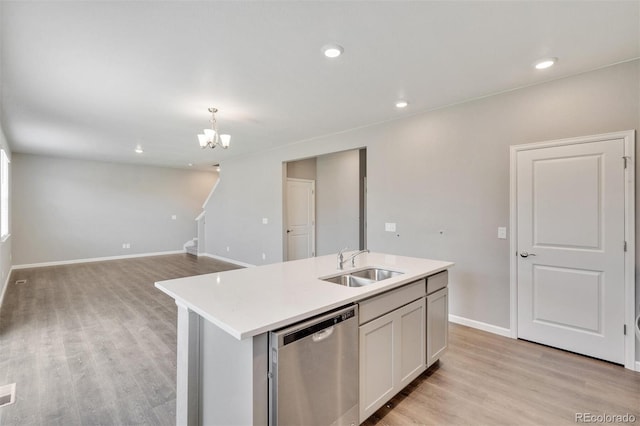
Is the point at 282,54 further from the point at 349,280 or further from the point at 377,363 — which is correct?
the point at 377,363

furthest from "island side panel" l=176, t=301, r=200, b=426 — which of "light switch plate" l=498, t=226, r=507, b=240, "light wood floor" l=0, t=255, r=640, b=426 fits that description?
"light switch plate" l=498, t=226, r=507, b=240

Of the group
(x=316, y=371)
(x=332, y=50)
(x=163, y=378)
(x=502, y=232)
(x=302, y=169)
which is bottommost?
(x=163, y=378)

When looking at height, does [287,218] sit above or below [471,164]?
below

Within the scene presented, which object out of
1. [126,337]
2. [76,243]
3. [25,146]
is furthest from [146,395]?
[76,243]

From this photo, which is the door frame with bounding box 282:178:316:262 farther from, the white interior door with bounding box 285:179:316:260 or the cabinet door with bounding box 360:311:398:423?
the cabinet door with bounding box 360:311:398:423

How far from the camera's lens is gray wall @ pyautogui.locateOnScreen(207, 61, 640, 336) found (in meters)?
2.75

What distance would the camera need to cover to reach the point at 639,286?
99.5 inches

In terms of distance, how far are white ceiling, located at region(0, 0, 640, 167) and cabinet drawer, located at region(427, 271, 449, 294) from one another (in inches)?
73.4

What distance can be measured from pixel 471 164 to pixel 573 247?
50.6 inches

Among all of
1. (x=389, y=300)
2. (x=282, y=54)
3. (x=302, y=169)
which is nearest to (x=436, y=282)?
(x=389, y=300)

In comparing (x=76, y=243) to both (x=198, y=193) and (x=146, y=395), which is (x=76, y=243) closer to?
(x=198, y=193)

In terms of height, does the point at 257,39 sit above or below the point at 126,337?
above

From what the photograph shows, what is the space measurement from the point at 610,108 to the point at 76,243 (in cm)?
1034

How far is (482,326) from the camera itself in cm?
340
